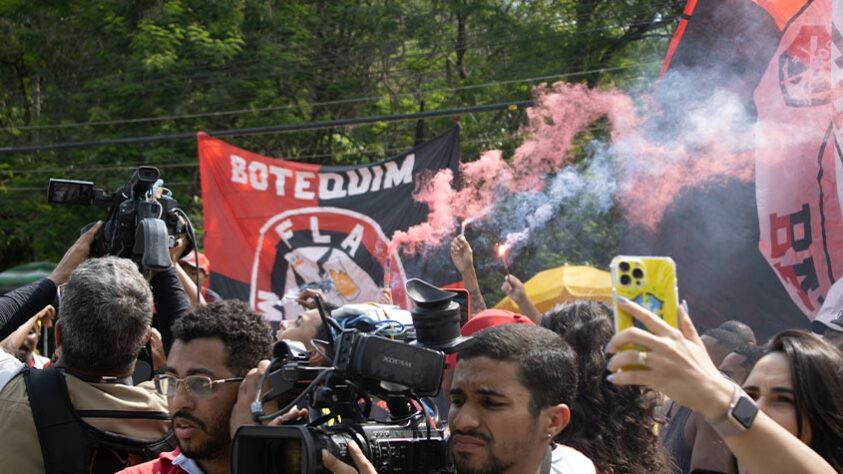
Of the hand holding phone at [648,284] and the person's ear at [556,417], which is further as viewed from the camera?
the person's ear at [556,417]

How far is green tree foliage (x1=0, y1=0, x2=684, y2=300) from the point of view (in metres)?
17.7

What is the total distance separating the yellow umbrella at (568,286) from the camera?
1193 cm

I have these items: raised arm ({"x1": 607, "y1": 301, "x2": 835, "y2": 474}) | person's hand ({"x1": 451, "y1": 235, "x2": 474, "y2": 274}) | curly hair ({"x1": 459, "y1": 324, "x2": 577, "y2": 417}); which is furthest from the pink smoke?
raised arm ({"x1": 607, "y1": 301, "x2": 835, "y2": 474})

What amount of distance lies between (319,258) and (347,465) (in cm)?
A: 836

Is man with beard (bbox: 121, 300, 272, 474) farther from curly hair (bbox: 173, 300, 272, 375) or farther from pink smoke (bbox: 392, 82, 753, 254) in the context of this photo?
pink smoke (bbox: 392, 82, 753, 254)

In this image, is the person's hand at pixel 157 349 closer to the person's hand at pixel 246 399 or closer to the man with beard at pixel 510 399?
the person's hand at pixel 246 399

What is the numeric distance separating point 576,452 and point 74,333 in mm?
1666

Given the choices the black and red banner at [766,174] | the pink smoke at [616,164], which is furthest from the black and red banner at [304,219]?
the black and red banner at [766,174]

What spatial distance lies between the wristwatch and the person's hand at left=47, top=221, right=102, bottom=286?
8.80ft

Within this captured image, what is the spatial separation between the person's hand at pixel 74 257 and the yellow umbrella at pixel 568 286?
25.1 ft

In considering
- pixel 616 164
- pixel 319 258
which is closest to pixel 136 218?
pixel 616 164

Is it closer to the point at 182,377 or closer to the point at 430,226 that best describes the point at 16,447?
the point at 182,377

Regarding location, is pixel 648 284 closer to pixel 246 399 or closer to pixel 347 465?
pixel 347 465

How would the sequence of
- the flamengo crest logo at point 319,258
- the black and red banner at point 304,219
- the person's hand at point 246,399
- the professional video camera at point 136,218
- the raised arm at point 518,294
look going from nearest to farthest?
the person's hand at point 246,399 → the professional video camera at point 136,218 → the raised arm at point 518,294 → the flamengo crest logo at point 319,258 → the black and red banner at point 304,219
